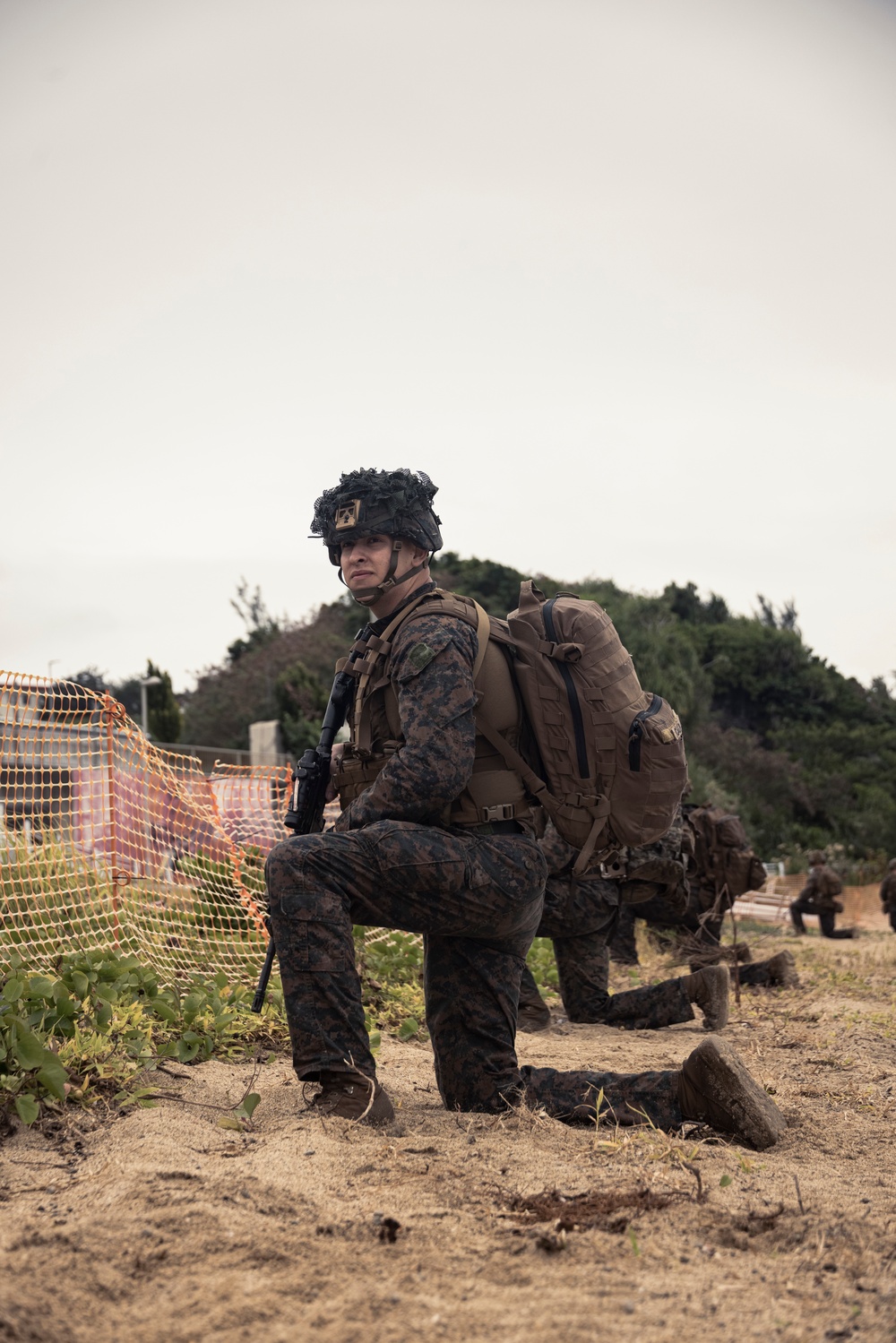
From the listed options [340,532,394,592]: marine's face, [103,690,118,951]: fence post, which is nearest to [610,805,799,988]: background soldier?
[103,690,118,951]: fence post

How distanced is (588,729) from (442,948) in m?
0.85

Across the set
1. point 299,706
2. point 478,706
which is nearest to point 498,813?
point 478,706

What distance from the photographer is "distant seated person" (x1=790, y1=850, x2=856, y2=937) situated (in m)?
14.3

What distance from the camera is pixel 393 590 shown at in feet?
13.0

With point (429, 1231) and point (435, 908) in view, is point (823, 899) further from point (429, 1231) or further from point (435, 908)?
point (429, 1231)

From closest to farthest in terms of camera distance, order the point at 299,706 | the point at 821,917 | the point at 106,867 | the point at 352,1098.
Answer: the point at 352,1098
the point at 106,867
the point at 821,917
the point at 299,706

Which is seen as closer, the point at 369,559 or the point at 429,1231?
the point at 429,1231

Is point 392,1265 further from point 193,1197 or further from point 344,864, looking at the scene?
point 344,864

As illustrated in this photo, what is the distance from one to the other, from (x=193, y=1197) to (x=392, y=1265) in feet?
1.87

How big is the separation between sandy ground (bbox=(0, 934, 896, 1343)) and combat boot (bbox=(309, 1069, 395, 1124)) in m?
0.06

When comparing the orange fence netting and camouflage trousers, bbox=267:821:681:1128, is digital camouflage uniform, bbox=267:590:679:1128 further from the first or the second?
the orange fence netting

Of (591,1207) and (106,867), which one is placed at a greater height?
(106,867)

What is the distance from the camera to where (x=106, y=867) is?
558 centimetres

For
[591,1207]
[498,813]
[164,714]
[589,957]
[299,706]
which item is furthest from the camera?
[164,714]
